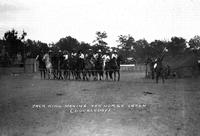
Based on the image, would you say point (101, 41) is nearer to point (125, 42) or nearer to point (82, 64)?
point (125, 42)

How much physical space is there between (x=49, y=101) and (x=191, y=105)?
5.21 m

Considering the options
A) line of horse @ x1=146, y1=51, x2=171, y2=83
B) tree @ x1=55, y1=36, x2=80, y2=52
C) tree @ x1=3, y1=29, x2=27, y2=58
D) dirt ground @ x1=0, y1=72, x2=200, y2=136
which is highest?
tree @ x1=55, y1=36, x2=80, y2=52

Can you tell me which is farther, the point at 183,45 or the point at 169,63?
the point at 183,45

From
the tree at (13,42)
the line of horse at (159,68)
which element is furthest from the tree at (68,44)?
the line of horse at (159,68)

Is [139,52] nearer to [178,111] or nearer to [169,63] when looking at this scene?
[169,63]

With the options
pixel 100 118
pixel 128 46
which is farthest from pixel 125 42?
pixel 100 118

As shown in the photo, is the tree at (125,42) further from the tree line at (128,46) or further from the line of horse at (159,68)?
the line of horse at (159,68)

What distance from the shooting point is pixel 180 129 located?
6590 millimetres

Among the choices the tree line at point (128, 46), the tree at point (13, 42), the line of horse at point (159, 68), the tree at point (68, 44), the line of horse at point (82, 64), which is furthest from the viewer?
the tree at point (68, 44)

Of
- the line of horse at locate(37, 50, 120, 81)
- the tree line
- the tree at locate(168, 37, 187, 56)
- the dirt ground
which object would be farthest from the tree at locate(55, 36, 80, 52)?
the dirt ground

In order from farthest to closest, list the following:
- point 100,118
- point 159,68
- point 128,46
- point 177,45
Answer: point 128,46
point 177,45
point 159,68
point 100,118

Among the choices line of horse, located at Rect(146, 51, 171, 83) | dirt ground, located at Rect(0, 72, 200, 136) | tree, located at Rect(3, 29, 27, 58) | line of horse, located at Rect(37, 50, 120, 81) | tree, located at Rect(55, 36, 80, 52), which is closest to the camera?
dirt ground, located at Rect(0, 72, 200, 136)

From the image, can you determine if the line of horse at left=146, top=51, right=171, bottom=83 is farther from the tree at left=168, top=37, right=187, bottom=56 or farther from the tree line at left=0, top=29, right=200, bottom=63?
the tree at left=168, top=37, right=187, bottom=56

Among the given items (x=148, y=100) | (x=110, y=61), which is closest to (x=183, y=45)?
(x=110, y=61)
